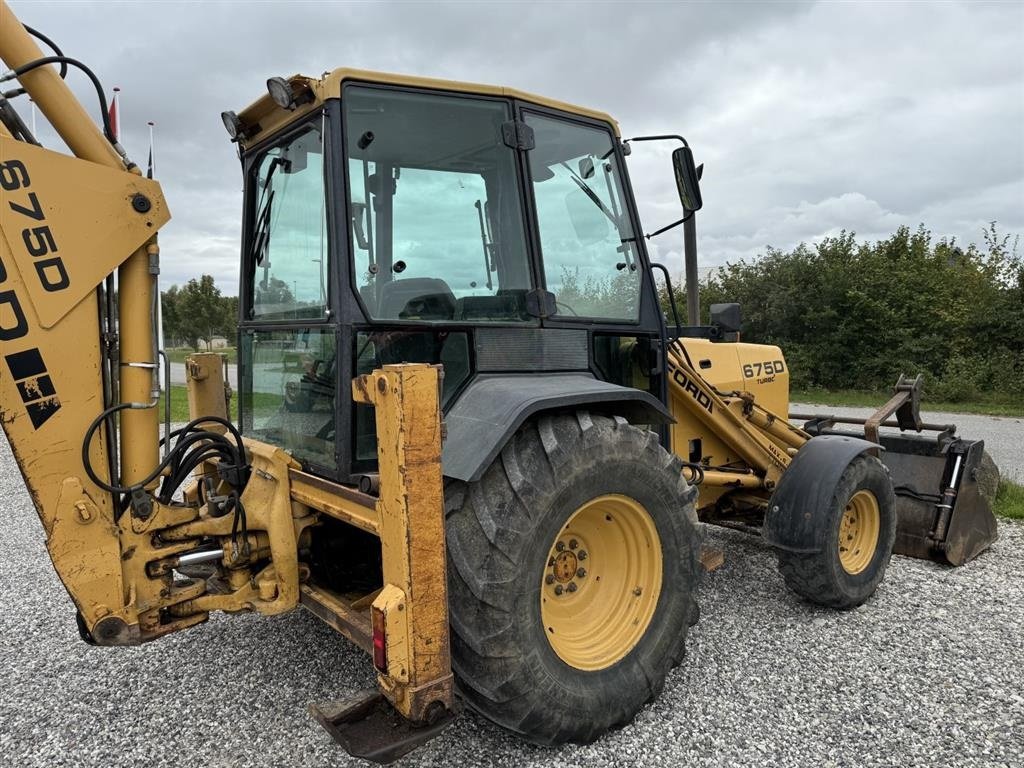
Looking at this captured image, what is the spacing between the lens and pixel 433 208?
3000 mm

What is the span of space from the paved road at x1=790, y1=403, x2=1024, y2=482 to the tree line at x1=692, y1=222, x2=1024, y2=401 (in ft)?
9.56

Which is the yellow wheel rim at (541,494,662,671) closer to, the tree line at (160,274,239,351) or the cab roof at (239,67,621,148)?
the cab roof at (239,67,621,148)

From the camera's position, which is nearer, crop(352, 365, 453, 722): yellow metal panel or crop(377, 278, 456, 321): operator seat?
crop(352, 365, 453, 722): yellow metal panel

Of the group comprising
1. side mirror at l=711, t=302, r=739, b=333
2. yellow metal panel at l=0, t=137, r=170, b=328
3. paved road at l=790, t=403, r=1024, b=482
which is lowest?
paved road at l=790, t=403, r=1024, b=482

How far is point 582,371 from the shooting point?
3334 mm

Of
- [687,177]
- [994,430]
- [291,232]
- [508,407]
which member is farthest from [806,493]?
[994,430]

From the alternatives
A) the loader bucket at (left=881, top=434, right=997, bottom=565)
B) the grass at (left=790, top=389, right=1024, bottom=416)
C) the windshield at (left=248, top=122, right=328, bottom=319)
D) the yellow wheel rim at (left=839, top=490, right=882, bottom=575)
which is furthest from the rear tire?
the grass at (left=790, top=389, right=1024, bottom=416)

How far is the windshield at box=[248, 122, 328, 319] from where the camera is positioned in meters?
2.97

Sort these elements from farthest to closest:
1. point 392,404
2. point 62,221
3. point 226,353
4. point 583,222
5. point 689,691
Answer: point 226,353 → point 583,222 → point 689,691 → point 62,221 → point 392,404

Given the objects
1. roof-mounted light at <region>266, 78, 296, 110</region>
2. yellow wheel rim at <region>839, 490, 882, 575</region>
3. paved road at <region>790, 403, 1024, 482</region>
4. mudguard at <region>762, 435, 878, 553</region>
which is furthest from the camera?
paved road at <region>790, 403, 1024, 482</region>

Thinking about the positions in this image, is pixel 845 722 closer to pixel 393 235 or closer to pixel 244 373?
pixel 393 235

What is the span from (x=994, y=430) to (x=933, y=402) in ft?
15.0

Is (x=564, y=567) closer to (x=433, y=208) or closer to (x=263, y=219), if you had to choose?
(x=433, y=208)

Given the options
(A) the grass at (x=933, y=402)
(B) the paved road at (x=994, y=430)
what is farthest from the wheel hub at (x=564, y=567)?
(A) the grass at (x=933, y=402)
